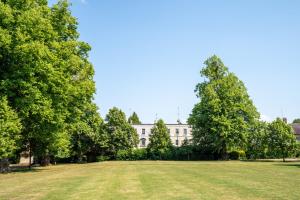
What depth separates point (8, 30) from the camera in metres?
33.4

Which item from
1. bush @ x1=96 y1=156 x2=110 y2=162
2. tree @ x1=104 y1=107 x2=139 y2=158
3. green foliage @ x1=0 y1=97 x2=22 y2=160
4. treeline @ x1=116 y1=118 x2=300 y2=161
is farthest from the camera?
tree @ x1=104 y1=107 x2=139 y2=158

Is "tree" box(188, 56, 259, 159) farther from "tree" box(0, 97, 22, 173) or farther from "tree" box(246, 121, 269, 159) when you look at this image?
"tree" box(0, 97, 22, 173)

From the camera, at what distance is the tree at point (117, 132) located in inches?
3406

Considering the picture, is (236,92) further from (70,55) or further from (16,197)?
(16,197)

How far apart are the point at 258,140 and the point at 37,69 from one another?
5060 centimetres

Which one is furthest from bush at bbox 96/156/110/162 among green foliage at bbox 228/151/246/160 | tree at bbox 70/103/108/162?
green foliage at bbox 228/151/246/160

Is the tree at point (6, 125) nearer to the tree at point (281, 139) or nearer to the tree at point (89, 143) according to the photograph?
the tree at point (89, 143)

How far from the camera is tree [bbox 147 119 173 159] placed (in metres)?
87.0

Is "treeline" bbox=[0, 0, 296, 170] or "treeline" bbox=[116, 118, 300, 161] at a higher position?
"treeline" bbox=[0, 0, 296, 170]

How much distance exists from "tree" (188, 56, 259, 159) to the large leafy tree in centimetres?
3546

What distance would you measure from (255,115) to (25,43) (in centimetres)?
5206

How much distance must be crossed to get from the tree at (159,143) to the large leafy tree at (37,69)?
4739 cm

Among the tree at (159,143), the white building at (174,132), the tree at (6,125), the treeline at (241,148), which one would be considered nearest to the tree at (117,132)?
the treeline at (241,148)

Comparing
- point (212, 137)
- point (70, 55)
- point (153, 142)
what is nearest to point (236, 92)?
point (212, 137)
